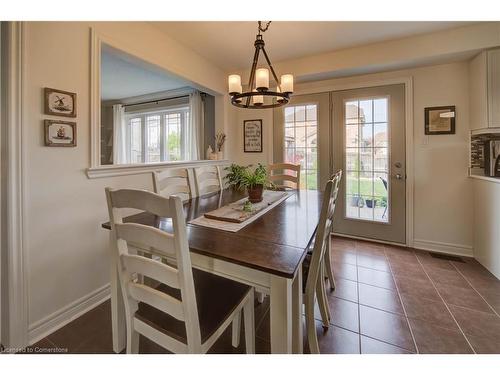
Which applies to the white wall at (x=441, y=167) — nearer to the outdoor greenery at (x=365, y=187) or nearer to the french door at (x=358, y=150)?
the french door at (x=358, y=150)

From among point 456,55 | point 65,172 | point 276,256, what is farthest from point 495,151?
point 65,172

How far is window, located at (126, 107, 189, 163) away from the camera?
4211mm

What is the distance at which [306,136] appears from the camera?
332 centimetres

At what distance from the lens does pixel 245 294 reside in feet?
3.85

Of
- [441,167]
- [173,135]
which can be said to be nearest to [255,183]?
[441,167]

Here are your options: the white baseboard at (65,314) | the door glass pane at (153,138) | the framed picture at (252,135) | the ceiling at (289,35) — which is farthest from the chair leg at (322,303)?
→ the door glass pane at (153,138)

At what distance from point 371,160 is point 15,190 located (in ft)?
11.0

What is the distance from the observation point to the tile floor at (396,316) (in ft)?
4.58

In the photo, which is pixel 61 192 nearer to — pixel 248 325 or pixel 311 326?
pixel 248 325

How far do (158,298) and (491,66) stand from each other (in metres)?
3.34

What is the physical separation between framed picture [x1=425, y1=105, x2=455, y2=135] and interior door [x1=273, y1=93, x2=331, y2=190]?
109 cm

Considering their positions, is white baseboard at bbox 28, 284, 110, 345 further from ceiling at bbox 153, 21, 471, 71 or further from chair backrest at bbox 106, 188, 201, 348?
ceiling at bbox 153, 21, 471, 71

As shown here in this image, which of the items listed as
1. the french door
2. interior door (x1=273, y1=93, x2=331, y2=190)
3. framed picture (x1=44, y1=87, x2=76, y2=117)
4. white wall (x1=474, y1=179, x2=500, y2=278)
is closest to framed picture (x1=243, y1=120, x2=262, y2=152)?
interior door (x1=273, y1=93, x2=331, y2=190)

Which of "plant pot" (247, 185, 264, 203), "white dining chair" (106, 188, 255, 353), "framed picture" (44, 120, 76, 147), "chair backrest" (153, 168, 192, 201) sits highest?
"framed picture" (44, 120, 76, 147)
